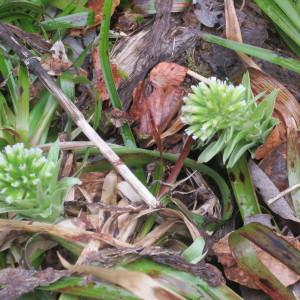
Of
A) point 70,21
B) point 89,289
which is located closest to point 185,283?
point 89,289

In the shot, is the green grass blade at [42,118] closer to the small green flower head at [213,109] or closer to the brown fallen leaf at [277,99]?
the small green flower head at [213,109]

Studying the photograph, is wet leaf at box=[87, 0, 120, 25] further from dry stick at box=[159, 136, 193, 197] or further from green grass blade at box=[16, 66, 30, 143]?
dry stick at box=[159, 136, 193, 197]

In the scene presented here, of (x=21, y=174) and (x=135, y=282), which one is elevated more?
(x=21, y=174)

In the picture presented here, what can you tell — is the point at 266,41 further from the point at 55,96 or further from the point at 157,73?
the point at 55,96

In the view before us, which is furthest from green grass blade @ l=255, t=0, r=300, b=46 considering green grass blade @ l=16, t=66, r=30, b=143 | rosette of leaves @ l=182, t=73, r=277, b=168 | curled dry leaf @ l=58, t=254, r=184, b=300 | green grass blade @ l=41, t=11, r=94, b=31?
curled dry leaf @ l=58, t=254, r=184, b=300

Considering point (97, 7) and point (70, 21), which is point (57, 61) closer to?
point (70, 21)

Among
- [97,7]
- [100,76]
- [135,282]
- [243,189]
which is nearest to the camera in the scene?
[135,282]
